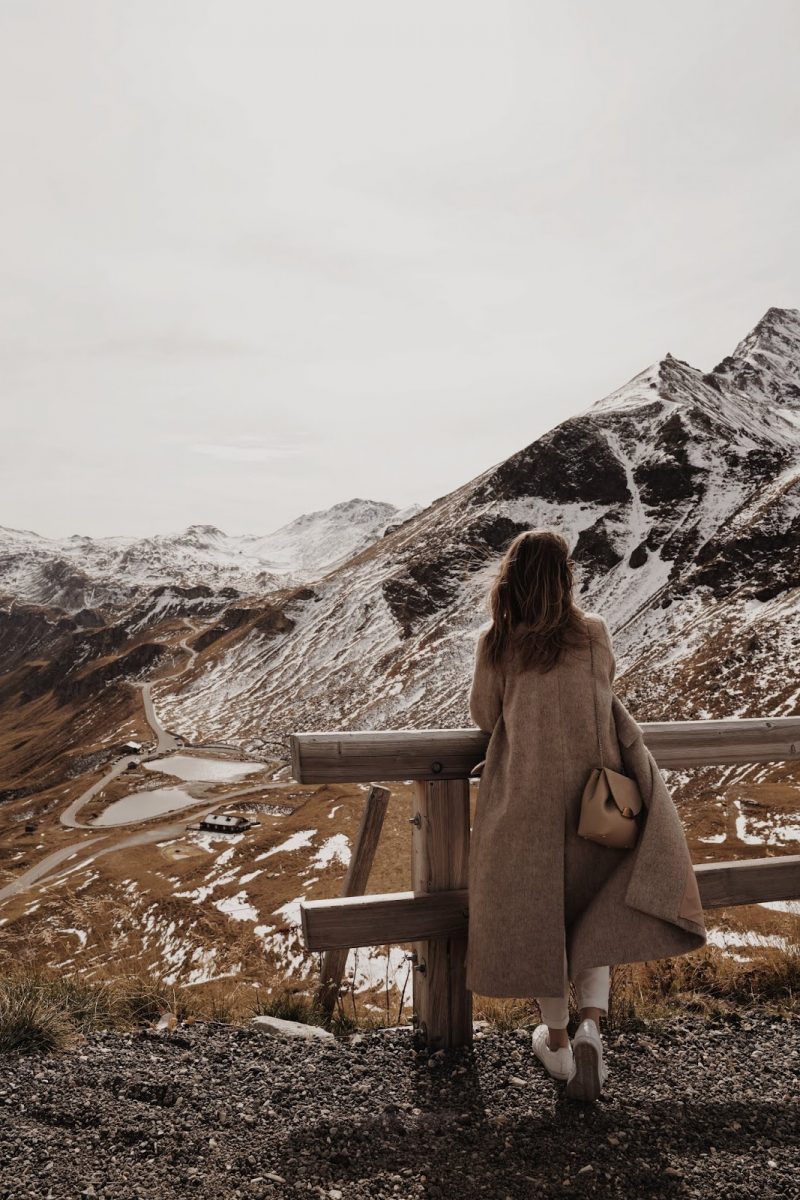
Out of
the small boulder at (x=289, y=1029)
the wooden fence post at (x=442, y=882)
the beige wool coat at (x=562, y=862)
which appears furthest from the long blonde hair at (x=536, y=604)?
the small boulder at (x=289, y=1029)

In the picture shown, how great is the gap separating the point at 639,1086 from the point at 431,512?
19131 centimetres

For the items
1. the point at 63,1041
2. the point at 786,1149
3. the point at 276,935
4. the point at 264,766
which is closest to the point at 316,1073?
the point at 63,1041

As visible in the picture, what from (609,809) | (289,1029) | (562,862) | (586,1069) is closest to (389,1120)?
(586,1069)

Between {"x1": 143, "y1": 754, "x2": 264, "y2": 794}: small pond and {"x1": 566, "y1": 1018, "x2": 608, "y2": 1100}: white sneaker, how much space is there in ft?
312

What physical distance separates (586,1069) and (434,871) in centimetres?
140

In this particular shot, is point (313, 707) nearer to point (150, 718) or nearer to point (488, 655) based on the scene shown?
point (150, 718)

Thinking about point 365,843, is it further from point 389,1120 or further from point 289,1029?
point 389,1120

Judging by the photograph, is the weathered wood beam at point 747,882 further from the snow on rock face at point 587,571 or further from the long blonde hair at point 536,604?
the snow on rock face at point 587,571

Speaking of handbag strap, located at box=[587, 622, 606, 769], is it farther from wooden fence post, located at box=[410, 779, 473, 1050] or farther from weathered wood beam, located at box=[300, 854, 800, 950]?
weathered wood beam, located at box=[300, 854, 800, 950]

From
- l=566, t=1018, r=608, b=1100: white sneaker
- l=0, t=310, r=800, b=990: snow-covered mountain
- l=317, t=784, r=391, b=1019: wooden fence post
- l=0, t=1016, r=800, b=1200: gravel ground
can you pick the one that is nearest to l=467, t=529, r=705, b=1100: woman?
l=566, t=1018, r=608, b=1100: white sneaker

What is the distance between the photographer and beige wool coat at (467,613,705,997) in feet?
13.8

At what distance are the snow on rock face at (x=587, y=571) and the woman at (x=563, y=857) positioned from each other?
79.6m

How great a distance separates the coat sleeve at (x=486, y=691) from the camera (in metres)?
4.57

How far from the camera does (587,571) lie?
130 meters
